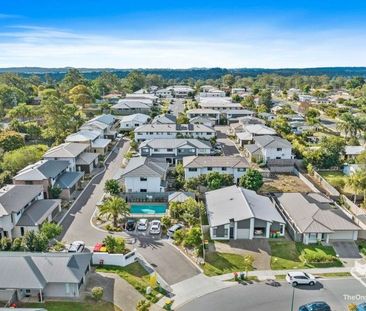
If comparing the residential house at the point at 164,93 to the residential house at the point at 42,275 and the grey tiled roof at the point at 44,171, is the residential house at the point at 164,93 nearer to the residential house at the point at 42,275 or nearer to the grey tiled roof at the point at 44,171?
the grey tiled roof at the point at 44,171

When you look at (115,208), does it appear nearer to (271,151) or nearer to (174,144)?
(174,144)

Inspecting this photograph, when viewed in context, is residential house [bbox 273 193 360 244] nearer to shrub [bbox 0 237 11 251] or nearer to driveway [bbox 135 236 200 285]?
driveway [bbox 135 236 200 285]

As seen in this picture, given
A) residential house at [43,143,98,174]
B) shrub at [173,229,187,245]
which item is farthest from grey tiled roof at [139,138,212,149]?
shrub at [173,229,187,245]

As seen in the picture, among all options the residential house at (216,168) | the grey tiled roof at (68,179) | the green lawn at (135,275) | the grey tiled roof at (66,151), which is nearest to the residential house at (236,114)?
the residential house at (216,168)

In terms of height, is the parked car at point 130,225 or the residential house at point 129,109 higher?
the residential house at point 129,109

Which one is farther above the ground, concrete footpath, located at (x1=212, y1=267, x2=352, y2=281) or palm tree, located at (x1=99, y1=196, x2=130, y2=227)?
palm tree, located at (x1=99, y1=196, x2=130, y2=227)

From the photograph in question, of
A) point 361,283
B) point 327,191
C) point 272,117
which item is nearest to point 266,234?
point 361,283

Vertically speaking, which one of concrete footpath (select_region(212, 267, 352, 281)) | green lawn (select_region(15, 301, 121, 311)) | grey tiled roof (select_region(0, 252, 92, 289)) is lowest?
concrete footpath (select_region(212, 267, 352, 281))
